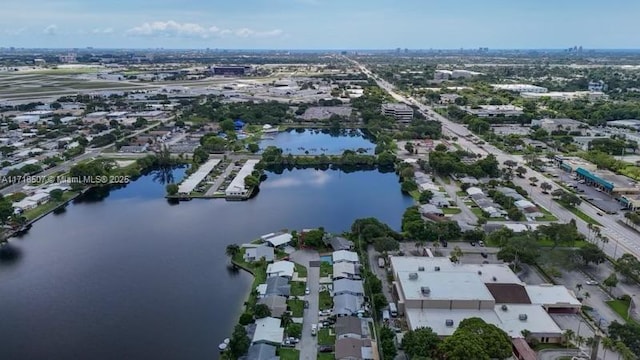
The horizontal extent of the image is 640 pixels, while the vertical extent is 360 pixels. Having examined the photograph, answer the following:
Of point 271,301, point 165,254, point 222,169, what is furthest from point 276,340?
point 222,169

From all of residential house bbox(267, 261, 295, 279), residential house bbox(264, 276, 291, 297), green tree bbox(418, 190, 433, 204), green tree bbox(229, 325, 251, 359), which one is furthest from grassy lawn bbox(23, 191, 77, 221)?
green tree bbox(418, 190, 433, 204)

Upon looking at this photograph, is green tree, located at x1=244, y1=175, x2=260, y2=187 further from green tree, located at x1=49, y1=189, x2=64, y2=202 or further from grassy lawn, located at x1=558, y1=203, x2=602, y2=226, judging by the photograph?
grassy lawn, located at x1=558, y1=203, x2=602, y2=226

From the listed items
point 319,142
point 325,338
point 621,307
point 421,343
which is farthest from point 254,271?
point 319,142

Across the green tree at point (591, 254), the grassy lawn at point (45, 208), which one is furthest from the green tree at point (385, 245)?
the grassy lawn at point (45, 208)

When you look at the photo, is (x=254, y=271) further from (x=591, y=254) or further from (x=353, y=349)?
(x=591, y=254)

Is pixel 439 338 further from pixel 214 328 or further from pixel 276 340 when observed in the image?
pixel 214 328

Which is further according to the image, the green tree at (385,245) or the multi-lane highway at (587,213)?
the multi-lane highway at (587,213)

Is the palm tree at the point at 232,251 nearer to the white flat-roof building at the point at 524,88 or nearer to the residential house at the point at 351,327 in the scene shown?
the residential house at the point at 351,327
